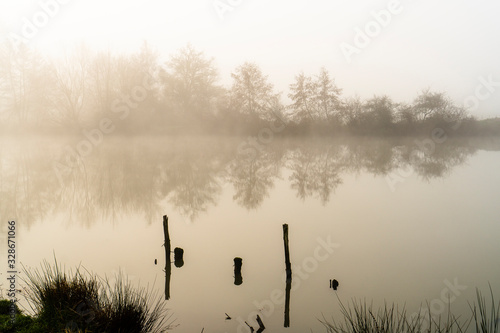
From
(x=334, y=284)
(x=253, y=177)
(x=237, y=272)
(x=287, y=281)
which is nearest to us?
(x=334, y=284)

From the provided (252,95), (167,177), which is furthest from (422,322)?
(252,95)

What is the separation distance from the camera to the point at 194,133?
184ft

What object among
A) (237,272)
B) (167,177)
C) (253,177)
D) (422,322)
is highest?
(167,177)

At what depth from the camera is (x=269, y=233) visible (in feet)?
40.1

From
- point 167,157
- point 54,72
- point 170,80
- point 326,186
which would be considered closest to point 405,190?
point 326,186

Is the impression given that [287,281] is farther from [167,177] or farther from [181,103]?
[181,103]

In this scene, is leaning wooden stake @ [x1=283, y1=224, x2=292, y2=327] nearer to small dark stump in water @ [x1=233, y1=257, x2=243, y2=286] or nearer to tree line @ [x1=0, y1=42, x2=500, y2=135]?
small dark stump in water @ [x1=233, y1=257, x2=243, y2=286]

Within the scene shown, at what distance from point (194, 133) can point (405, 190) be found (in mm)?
39839

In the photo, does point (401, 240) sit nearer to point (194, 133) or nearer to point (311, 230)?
point (311, 230)

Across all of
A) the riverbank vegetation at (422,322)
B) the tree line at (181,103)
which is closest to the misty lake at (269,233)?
the riverbank vegetation at (422,322)

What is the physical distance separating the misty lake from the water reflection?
14 centimetres

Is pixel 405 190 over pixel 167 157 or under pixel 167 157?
under

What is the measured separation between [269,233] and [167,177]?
13.6 m

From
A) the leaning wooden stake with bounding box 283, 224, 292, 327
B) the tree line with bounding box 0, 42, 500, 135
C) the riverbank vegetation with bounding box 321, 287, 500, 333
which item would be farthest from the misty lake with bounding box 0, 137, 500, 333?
the tree line with bounding box 0, 42, 500, 135
